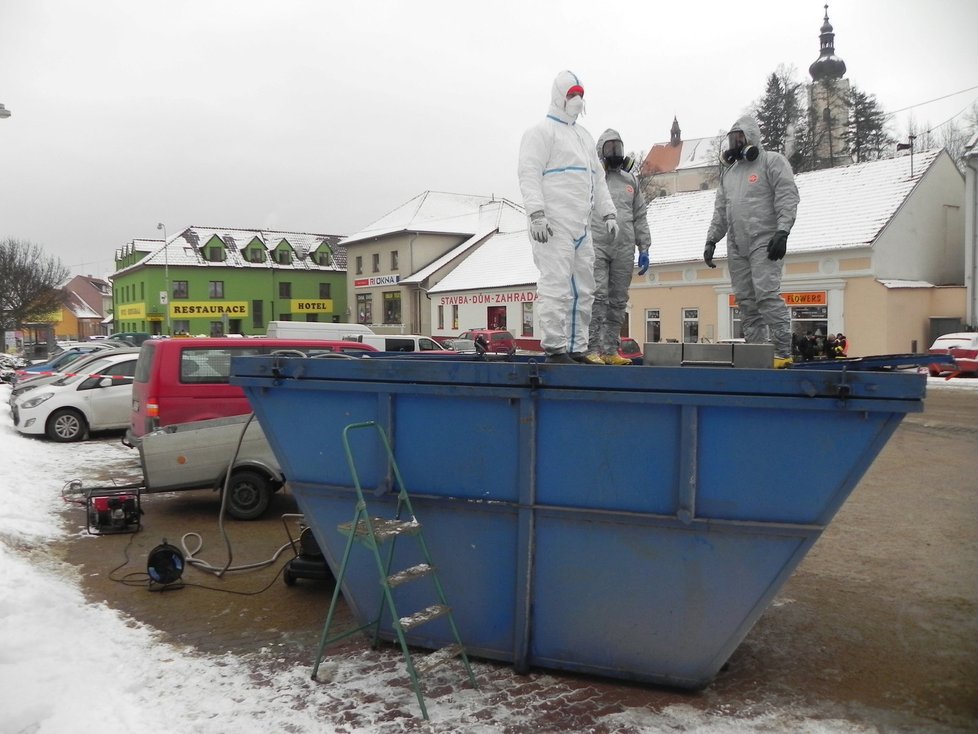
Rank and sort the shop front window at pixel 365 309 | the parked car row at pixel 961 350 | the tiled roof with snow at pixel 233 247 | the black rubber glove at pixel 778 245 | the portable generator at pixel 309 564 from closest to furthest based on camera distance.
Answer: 1. the portable generator at pixel 309 564
2. the black rubber glove at pixel 778 245
3. the parked car row at pixel 961 350
4. the shop front window at pixel 365 309
5. the tiled roof with snow at pixel 233 247

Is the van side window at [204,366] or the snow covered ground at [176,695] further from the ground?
the van side window at [204,366]

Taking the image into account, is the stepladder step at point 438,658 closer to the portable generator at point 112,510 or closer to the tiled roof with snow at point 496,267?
the portable generator at point 112,510

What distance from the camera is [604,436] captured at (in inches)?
145

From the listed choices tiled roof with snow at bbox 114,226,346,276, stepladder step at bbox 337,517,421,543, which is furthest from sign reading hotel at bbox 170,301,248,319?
stepladder step at bbox 337,517,421,543

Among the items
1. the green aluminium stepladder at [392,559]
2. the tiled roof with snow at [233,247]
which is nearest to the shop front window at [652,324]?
the green aluminium stepladder at [392,559]

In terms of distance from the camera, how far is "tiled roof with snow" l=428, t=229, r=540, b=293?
3850 cm

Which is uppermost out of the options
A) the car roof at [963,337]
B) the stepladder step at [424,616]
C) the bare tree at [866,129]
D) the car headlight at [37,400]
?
the bare tree at [866,129]

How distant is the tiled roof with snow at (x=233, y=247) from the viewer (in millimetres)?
55312

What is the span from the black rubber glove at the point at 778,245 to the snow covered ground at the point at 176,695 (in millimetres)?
3544

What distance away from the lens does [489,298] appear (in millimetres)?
39531

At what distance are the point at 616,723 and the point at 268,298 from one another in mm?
56619

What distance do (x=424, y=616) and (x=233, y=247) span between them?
56894 millimetres

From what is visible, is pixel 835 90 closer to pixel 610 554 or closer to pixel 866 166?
pixel 866 166

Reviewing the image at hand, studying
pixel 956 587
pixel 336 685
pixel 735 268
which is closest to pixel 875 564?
pixel 956 587
